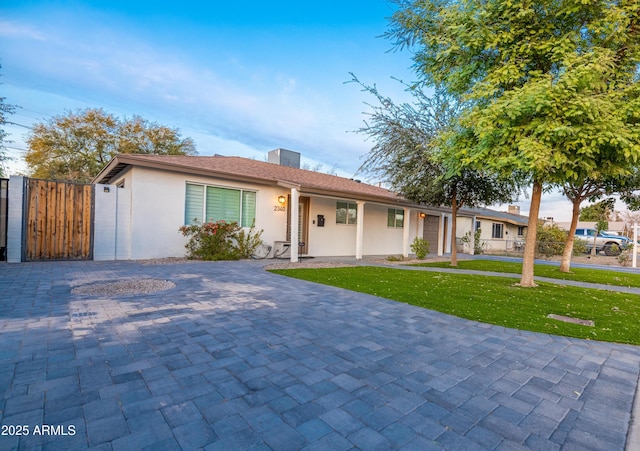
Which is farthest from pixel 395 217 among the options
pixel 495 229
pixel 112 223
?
pixel 495 229

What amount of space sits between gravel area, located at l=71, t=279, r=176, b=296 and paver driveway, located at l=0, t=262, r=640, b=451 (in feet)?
2.12

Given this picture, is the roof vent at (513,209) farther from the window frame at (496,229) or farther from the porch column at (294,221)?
the porch column at (294,221)

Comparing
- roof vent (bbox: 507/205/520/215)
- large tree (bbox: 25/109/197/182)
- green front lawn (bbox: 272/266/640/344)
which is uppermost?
large tree (bbox: 25/109/197/182)

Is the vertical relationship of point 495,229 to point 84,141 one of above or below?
Result: below

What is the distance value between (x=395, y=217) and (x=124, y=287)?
13.1m

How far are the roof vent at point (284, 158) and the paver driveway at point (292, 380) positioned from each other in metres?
12.4

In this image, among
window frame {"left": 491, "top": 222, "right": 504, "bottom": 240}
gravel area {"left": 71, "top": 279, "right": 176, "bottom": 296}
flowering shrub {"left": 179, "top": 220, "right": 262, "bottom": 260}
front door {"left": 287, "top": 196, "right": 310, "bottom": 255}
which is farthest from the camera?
window frame {"left": 491, "top": 222, "right": 504, "bottom": 240}

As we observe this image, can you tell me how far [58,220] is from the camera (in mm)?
8266

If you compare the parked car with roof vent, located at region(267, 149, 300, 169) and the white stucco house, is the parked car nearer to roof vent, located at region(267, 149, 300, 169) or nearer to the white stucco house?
the white stucco house

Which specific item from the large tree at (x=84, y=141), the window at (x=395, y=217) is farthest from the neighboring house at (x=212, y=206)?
the large tree at (x=84, y=141)

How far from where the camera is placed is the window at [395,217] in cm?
1573

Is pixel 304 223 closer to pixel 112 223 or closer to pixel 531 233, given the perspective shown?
pixel 112 223

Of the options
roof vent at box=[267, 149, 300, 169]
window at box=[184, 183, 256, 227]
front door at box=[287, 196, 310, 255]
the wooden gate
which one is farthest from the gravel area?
roof vent at box=[267, 149, 300, 169]

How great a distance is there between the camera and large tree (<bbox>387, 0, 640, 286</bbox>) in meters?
4.84
